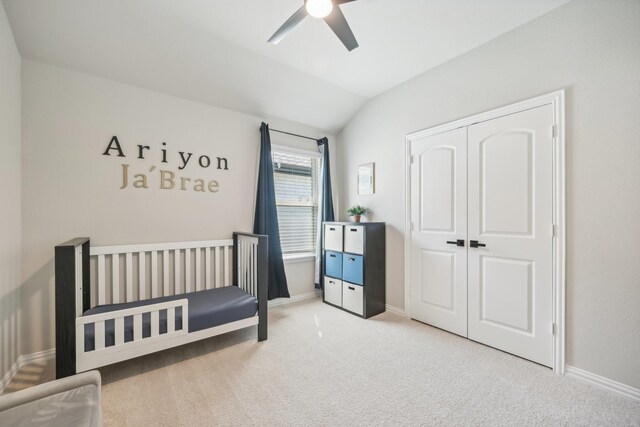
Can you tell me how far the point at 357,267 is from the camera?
3.10m

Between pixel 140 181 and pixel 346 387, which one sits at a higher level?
pixel 140 181

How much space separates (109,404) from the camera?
1.64 metres

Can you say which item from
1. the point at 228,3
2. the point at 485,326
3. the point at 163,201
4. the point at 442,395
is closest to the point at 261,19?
the point at 228,3

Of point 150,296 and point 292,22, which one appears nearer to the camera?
point 292,22

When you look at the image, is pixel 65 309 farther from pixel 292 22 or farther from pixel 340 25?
pixel 340 25

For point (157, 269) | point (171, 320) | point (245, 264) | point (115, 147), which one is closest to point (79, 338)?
point (171, 320)

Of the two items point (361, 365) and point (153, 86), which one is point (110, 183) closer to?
A: point (153, 86)

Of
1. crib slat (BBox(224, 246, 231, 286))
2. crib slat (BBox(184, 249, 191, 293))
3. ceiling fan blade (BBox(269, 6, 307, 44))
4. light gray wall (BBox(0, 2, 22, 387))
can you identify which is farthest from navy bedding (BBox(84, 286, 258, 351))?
ceiling fan blade (BBox(269, 6, 307, 44))

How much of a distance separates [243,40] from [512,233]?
288 cm

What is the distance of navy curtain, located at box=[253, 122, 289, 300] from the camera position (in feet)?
10.5

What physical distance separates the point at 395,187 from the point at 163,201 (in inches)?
98.9

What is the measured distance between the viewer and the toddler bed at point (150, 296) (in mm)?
1681

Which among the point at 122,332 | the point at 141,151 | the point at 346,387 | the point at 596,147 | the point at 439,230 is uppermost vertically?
the point at 141,151

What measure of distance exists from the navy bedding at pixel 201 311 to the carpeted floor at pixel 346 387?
0.98 feet
